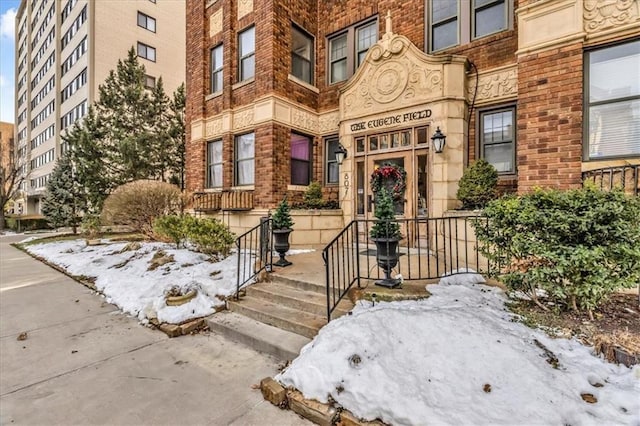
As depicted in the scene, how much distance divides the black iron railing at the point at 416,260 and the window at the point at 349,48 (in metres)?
5.17

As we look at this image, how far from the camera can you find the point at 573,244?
10.4ft

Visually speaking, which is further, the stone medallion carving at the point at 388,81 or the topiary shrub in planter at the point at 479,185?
the stone medallion carving at the point at 388,81

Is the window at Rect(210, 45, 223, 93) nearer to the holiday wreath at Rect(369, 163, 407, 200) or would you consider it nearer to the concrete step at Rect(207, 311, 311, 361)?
the holiday wreath at Rect(369, 163, 407, 200)

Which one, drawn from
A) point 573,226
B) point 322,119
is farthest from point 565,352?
point 322,119

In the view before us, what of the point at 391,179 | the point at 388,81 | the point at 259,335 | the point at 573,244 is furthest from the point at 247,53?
the point at 573,244

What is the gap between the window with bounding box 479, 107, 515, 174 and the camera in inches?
259

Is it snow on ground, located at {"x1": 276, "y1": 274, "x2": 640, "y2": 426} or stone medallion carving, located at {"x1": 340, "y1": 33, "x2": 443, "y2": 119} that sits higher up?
stone medallion carving, located at {"x1": 340, "y1": 33, "x2": 443, "y2": 119}

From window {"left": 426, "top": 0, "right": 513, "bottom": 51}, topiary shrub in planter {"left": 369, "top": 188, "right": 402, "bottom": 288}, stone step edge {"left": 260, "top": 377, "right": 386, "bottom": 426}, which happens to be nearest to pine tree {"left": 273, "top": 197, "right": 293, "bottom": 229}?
topiary shrub in planter {"left": 369, "top": 188, "right": 402, "bottom": 288}

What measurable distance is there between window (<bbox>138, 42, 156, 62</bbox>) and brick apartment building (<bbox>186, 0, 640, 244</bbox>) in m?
15.9

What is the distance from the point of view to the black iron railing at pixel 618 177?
13.6ft

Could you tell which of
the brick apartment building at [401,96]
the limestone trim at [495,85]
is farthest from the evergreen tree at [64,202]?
the limestone trim at [495,85]

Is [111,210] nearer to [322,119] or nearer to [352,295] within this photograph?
[322,119]

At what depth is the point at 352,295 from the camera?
4.11 metres

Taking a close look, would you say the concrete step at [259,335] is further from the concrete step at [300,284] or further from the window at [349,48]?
the window at [349,48]
